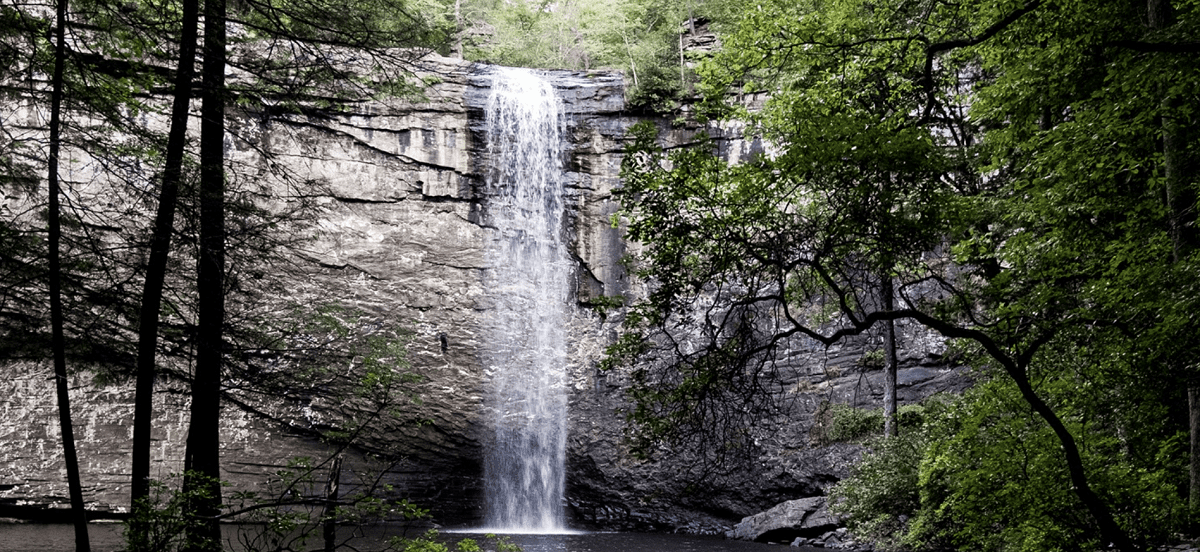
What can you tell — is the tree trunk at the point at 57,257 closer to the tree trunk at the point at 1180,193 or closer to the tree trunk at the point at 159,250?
the tree trunk at the point at 159,250

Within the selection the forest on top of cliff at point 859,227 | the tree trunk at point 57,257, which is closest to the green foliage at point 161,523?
the forest on top of cliff at point 859,227

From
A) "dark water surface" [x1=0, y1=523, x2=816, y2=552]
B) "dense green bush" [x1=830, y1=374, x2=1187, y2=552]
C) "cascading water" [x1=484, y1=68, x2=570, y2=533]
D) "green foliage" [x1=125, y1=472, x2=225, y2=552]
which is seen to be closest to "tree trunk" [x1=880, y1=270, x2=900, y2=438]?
"dark water surface" [x1=0, y1=523, x2=816, y2=552]

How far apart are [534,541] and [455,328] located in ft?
21.2

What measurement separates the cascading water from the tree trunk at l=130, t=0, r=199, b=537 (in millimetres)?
16039

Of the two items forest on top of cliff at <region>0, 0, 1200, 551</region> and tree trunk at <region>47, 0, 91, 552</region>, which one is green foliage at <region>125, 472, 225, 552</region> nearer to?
forest on top of cliff at <region>0, 0, 1200, 551</region>

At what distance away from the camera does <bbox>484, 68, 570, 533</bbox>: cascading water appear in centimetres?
2216

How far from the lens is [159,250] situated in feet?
21.1

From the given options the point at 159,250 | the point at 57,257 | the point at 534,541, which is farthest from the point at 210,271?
the point at 534,541

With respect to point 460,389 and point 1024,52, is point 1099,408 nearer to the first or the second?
point 1024,52

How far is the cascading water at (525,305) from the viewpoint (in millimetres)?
22156

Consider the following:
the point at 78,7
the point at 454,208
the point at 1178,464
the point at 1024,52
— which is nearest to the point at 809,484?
the point at 454,208

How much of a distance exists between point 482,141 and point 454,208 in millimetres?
2034

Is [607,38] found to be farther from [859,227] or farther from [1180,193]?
[859,227]

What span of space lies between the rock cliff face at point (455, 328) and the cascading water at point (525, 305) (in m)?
0.36
